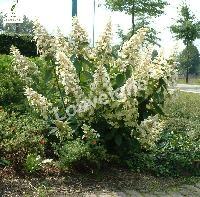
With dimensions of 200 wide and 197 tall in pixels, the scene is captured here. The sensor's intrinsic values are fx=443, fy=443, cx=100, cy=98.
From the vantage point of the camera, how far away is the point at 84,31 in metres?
5.65

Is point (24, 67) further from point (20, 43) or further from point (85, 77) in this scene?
point (20, 43)

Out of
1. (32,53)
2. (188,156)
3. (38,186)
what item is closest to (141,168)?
(188,156)

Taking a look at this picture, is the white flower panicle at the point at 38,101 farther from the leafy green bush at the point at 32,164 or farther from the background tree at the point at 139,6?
the background tree at the point at 139,6

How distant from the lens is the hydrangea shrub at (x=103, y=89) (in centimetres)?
543

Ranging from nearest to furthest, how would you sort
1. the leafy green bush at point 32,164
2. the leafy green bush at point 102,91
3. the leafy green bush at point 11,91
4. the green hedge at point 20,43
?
the leafy green bush at point 32,164 < the leafy green bush at point 102,91 < the leafy green bush at point 11,91 < the green hedge at point 20,43

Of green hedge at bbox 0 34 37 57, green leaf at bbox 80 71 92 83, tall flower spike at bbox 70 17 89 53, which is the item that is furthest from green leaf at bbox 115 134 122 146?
green hedge at bbox 0 34 37 57

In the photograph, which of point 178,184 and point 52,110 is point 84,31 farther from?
point 178,184

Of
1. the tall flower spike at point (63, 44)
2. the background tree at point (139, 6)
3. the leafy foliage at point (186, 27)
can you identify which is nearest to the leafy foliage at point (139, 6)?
the background tree at point (139, 6)

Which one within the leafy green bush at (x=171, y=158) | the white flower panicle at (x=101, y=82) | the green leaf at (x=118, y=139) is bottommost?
the leafy green bush at (x=171, y=158)

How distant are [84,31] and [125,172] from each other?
188cm

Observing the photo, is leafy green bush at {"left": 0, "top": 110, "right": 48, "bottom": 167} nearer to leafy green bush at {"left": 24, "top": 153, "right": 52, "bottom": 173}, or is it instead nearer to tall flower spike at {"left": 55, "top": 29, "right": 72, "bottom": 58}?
leafy green bush at {"left": 24, "top": 153, "right": 52, "bottom": 173}

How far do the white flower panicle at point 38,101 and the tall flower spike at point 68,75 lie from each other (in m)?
0.35

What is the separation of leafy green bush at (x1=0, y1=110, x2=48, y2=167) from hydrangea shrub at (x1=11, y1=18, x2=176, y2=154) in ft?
0.81

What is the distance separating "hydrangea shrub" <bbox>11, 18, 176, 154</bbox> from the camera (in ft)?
17.8
